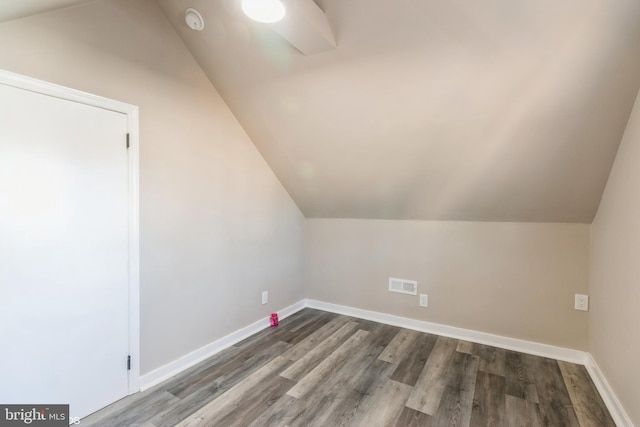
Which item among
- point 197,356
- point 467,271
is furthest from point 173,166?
point 467,271

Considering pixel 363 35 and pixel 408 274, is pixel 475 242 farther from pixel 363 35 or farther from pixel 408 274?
pixel 363 35

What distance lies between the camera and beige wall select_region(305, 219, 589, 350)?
244cm

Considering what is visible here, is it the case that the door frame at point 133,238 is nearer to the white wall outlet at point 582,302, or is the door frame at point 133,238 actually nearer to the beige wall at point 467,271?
the beige wall at point 467,271

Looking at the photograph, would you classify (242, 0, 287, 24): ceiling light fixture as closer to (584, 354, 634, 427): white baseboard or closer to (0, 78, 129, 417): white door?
(0, 78, 129, 417): white door

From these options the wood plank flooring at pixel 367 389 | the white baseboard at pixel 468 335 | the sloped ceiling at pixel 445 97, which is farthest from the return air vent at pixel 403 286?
the sloped ceiling at pixel 445 97

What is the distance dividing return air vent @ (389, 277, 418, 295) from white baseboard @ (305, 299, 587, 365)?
0.92 feet

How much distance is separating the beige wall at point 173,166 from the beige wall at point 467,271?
0.95 meters

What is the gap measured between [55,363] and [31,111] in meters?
1.35

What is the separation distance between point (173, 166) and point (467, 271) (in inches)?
106

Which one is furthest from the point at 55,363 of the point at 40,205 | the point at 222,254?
the point at 222,254

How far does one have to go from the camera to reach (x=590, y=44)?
4.73 feet

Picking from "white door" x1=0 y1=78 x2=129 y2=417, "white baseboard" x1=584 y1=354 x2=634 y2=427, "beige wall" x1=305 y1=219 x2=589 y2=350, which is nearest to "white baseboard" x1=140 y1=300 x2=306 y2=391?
"white door" x1=0 y1=78 x2=129 y2=417

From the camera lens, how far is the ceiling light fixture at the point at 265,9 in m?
1.43

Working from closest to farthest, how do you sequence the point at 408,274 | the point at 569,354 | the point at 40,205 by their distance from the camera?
the point at 40,205 < the point at 569,354 < the point at 408,274
